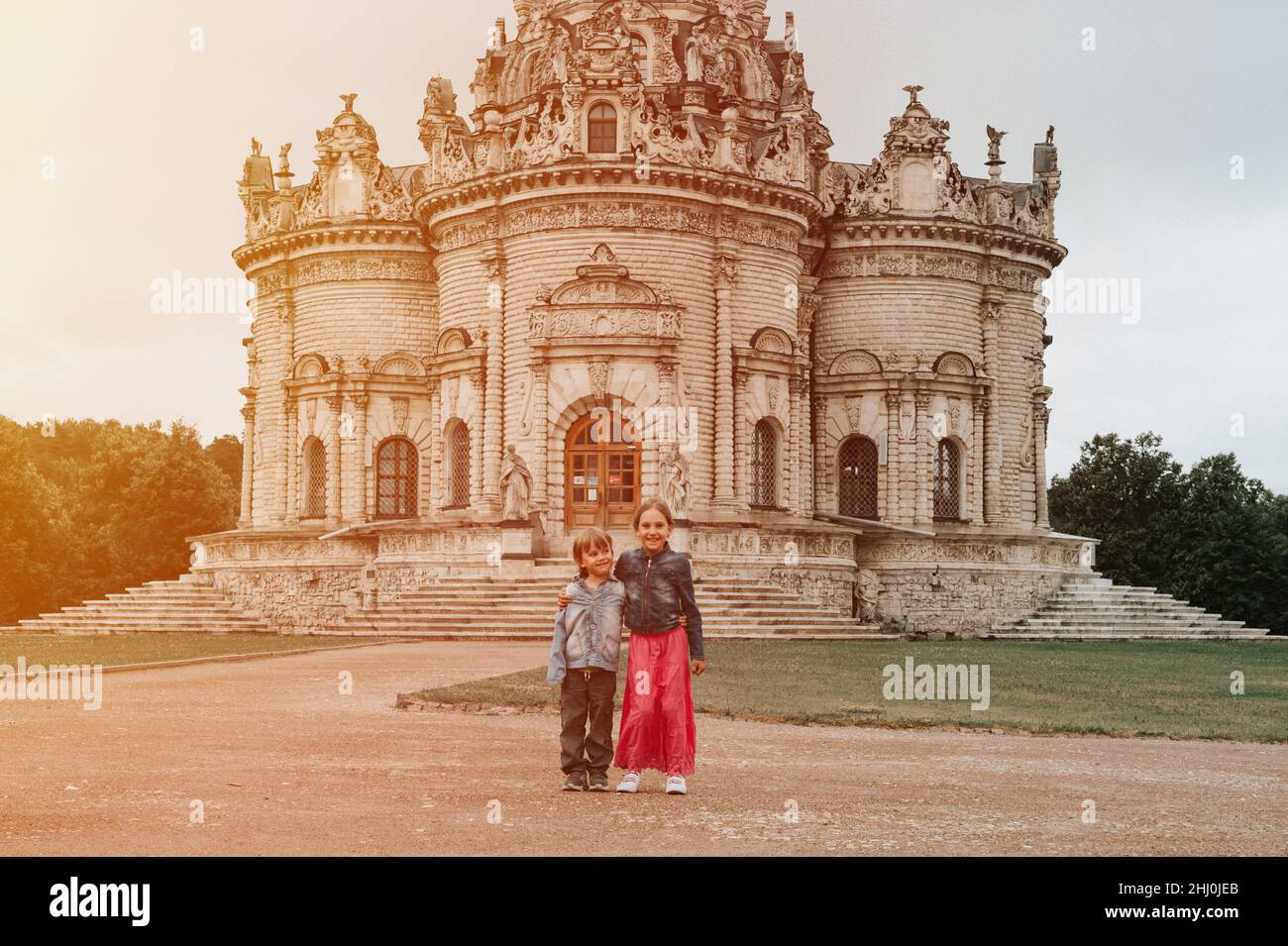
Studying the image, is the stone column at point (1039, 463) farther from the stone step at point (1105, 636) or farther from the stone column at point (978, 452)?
the stone step at point (1105, 636)

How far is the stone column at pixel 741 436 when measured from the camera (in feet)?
150

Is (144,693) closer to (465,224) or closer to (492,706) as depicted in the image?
(492,706)

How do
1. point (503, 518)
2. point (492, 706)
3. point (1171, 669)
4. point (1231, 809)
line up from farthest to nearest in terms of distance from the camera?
point (503, 518) < point (1171, 669) < point (492, 706) < point (1231, 809)

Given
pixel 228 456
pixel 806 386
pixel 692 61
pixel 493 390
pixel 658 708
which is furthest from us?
pixel 228 456

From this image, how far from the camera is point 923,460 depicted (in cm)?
5166

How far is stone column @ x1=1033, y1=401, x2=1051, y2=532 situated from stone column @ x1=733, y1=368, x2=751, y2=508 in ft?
44.7

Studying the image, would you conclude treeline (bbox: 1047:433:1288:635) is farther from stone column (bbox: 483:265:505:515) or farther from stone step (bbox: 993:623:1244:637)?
stone column (bbox: 483:265:505:515)

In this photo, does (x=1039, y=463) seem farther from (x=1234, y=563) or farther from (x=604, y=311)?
(x=604, y=311)

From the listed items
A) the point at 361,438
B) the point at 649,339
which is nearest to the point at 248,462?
the point at 361,438

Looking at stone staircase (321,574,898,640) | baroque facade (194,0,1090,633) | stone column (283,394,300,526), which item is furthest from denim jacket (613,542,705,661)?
stone column (283,394,300,526)

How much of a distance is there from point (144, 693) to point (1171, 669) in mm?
17869

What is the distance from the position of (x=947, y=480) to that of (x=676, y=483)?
14.2 m
